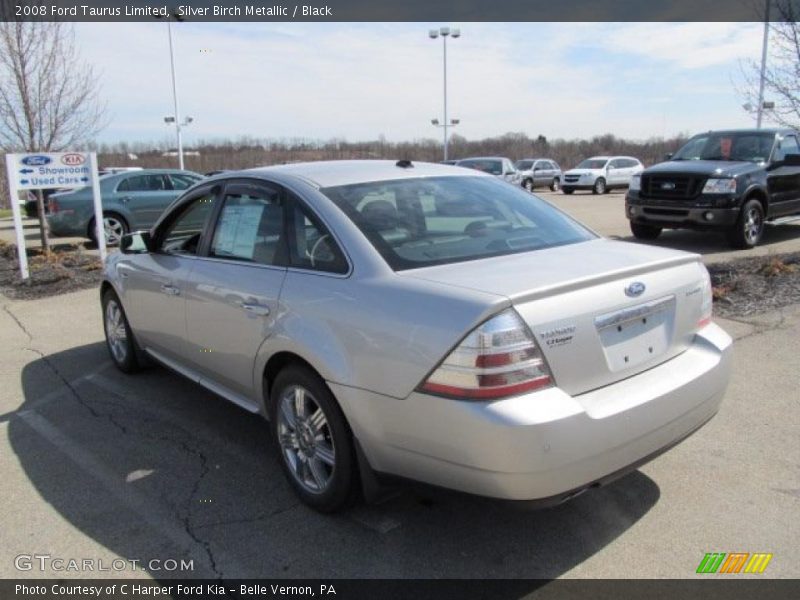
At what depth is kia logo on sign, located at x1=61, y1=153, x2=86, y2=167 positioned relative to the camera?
35.3 feet

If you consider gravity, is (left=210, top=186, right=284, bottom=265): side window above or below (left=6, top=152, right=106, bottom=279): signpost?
below

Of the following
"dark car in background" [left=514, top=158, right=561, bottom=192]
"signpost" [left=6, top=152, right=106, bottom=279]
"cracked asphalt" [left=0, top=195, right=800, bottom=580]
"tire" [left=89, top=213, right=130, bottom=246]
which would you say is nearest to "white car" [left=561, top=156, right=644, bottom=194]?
"dark car in background" [left=514, top=158, right=561, bottom=192]

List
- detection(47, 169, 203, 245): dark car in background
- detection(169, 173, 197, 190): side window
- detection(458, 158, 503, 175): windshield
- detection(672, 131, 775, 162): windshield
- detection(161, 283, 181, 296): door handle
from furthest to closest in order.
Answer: detection(458, 158, 503, 175): windshield < detection(169, 173, 197, 190): side window < detection(47, 169, 203, 245): dark car in background < detection(672, 131, 775, 162): windshield < detection(161, 283, 181, 296): door handle

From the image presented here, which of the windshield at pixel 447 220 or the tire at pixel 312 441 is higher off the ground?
the windshield at pixel 447 220

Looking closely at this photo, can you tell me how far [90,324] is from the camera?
7.61 metres

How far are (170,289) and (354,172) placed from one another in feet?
5.15

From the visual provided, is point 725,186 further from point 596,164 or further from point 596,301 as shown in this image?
point 596,164

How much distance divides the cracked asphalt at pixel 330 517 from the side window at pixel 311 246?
1.13m

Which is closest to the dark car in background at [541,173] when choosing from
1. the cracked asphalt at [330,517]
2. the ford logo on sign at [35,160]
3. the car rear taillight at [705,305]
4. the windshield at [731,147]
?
the windshield at [731,147]

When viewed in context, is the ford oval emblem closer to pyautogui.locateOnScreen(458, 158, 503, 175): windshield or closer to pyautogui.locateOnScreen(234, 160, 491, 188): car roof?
pyautogui.locateOnScreen(234, 160, 491, 188): car roof

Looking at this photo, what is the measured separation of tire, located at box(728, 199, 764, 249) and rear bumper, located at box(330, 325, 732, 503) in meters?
8.40

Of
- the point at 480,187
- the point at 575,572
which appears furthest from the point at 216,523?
the point at 480,187

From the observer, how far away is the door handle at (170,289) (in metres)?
4.39

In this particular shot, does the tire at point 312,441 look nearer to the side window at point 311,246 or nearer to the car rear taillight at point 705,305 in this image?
the side window at point 311,246
